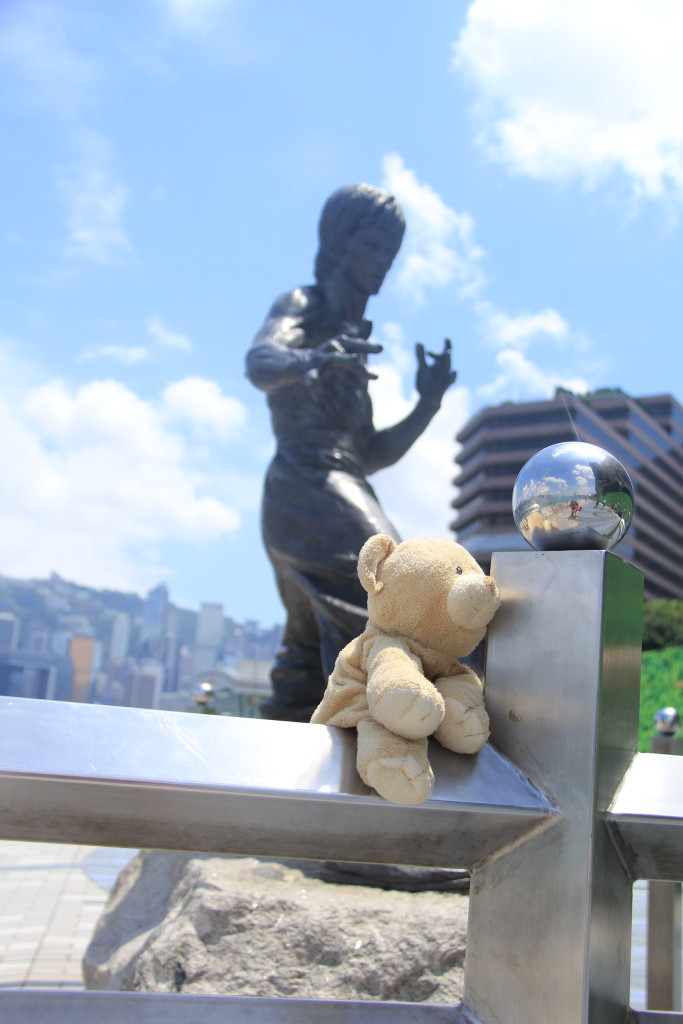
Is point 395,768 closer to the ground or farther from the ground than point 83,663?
closer to the ground

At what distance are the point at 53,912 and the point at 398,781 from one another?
5.46 m

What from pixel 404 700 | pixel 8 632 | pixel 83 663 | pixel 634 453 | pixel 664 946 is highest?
pixel 634 453

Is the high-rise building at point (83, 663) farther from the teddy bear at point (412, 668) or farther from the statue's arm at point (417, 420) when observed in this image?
the teddy bear at point (412, 668)

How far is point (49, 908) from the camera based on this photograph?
539 cm

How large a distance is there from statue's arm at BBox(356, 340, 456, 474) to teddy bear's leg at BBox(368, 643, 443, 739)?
3.49m

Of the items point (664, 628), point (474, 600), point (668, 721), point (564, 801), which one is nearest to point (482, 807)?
point (564, 801)

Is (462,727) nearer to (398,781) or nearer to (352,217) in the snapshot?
(398,781)

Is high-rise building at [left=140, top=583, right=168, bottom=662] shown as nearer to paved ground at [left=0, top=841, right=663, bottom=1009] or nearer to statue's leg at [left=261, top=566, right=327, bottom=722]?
paved ground at [left=0, top=841, right=663, bottom=1009]

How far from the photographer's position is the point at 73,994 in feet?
2.66

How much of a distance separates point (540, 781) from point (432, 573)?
31 centimetres

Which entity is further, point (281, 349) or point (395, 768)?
point (281, 349)

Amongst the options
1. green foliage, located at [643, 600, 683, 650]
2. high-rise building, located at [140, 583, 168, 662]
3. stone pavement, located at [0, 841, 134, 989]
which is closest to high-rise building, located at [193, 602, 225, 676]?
high-rise building, located at [140, 583, 168, 662]

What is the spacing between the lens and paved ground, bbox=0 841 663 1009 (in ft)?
13.2

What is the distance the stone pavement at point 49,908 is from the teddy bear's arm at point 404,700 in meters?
3.69
